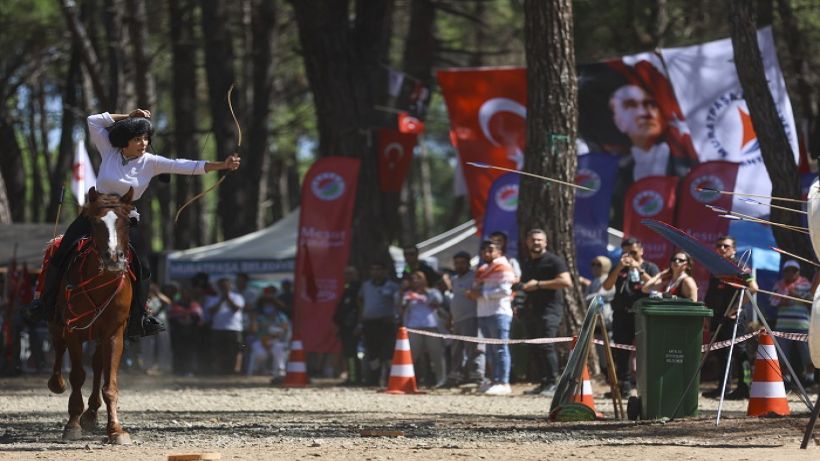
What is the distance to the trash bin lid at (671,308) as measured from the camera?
1330 cm

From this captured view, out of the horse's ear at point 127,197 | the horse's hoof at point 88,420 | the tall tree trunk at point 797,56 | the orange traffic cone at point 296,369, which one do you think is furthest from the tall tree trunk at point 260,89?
the horse's ear at point 127,197

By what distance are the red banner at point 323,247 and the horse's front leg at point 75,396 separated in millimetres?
10169

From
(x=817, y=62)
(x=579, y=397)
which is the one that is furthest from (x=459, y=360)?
(x=817, y=62)

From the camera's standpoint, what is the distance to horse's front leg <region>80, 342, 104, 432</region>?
12023 millimetres

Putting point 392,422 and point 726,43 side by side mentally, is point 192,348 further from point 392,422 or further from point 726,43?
point 392,422

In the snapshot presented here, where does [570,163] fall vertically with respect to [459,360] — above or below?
above

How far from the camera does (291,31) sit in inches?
1665

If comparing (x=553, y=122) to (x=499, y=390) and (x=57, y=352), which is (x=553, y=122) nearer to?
(x=499, y=390)

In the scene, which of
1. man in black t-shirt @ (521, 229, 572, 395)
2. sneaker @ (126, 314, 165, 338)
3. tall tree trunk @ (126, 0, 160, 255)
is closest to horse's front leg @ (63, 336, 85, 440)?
sneaker @ (126, 314, 165, 338)

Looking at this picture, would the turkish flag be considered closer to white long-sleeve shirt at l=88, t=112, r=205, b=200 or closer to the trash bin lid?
the trash bin lid

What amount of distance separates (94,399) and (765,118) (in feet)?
33.3

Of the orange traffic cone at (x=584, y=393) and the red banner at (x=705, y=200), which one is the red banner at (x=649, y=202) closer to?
the red banner at (x=705, y=200)

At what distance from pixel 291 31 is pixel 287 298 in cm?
1652

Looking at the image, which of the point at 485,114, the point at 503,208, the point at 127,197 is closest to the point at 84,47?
the point at 485,114
